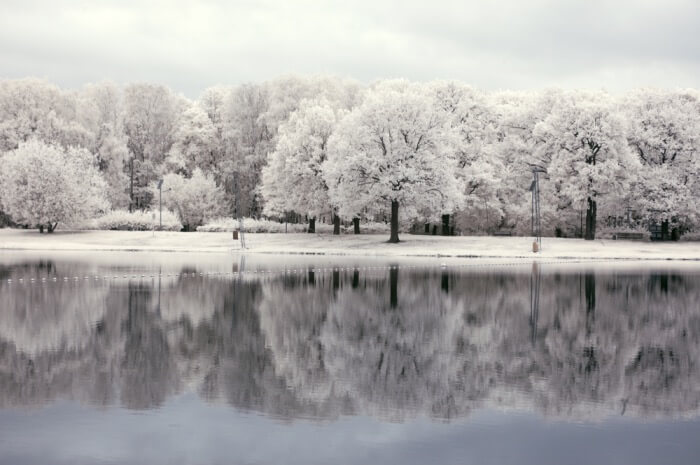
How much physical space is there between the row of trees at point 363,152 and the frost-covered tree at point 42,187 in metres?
0.20

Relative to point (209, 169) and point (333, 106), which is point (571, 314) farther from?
Result: point (209, 169)

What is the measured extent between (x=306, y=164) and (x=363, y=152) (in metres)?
8.93

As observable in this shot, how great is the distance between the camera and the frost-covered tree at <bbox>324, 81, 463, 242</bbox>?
61906 mm

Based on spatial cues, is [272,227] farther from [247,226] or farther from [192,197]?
[192,197]

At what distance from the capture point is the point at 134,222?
8031cm

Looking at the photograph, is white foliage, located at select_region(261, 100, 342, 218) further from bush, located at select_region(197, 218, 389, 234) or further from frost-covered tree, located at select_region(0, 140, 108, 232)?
frost-covered tree, located at select_region(0, 140, 108, 232)

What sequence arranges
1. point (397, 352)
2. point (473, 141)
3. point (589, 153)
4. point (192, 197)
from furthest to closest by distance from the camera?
point (192, 197) < point (473, 141) < point (589, 153) < point (397, 352)

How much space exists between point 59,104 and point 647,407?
87332 mm

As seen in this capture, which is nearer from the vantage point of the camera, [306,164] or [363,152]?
[363,152]

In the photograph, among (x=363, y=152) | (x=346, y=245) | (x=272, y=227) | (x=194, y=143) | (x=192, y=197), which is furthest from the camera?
(x=194, y=143)

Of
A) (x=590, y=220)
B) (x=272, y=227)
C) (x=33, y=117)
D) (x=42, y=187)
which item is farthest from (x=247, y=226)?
(x=590, y=220)

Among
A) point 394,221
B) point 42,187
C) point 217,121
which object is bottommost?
point 394,221

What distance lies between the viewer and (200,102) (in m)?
99.7

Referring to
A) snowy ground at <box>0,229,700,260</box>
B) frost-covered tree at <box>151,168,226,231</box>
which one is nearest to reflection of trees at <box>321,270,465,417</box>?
snowy ground at <box>0,229,700,260</box>
